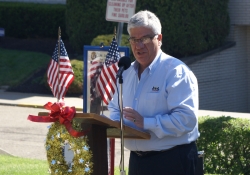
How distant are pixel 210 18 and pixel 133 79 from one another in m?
15.0

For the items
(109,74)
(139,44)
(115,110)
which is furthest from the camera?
(109,74)

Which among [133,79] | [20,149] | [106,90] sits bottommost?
[20,149]

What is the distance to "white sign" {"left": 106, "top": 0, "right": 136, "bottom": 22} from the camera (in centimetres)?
988

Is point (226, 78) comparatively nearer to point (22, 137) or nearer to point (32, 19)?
point (32, 19)

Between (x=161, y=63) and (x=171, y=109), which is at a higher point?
(x=161, y=63)

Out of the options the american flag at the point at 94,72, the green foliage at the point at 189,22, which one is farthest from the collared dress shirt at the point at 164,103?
the green foliage at the point at 189,22

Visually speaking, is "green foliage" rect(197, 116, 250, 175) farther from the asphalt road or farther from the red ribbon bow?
the red ribbon bow

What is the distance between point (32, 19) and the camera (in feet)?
79.3

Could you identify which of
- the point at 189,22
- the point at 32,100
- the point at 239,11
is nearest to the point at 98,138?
the point at 32,100

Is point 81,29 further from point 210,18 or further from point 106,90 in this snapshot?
point 106,90

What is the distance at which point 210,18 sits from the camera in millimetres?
19062

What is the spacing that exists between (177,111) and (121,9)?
598 cm

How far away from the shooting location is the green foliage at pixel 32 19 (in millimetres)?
23678

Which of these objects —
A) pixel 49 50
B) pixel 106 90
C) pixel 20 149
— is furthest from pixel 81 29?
pixel 106 90
